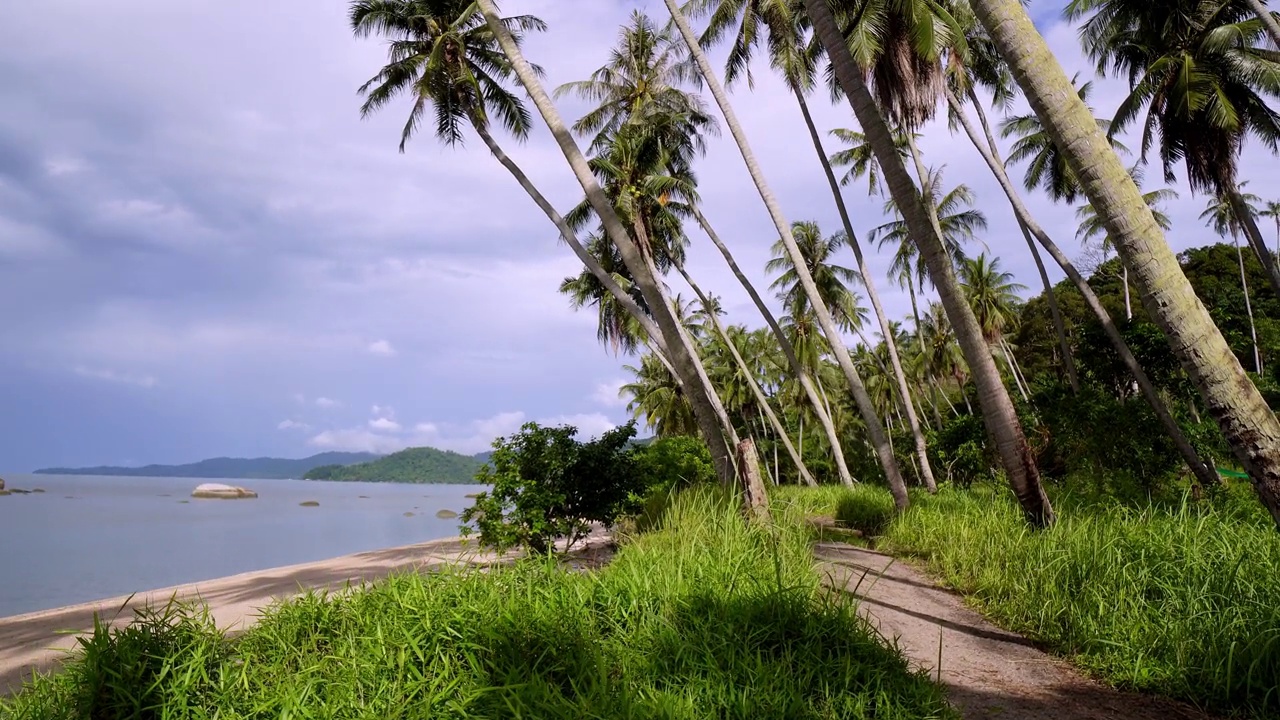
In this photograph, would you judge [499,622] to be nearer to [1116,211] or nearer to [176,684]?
[176,684]

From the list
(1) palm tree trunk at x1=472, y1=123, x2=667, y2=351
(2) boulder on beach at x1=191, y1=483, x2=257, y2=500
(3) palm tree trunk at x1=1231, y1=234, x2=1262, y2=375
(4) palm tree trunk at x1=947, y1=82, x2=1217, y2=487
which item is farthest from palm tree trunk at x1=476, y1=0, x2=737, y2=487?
(2) boulder on beach at x1=191, y1=483, x2=257, y2=500

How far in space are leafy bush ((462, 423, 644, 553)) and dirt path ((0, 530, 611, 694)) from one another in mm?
420

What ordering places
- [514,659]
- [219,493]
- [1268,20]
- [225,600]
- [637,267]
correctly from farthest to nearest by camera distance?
[219,493] < [1268,20] < [225,600] < [637,267] < [514,659]

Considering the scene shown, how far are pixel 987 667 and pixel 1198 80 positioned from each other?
16.4 metres

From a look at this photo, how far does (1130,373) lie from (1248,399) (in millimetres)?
12388

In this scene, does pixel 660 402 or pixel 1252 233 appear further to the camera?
pixel 660 402

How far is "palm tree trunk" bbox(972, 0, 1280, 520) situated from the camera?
3.52 metres

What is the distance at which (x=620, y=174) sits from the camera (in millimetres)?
18594

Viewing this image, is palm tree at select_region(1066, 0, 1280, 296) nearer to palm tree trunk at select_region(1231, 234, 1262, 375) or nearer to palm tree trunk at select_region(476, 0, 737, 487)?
palm tree trunk at select_region(1231, 234, 1262, 375)

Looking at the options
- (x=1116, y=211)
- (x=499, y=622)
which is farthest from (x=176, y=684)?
(x=1116, y=211)

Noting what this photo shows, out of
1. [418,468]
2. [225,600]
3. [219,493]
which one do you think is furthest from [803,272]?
[418,468]

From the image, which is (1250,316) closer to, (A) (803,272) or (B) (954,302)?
(A) (803,272)

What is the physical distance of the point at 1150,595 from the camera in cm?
452

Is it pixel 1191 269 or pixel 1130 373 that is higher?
pixel 1191 269
